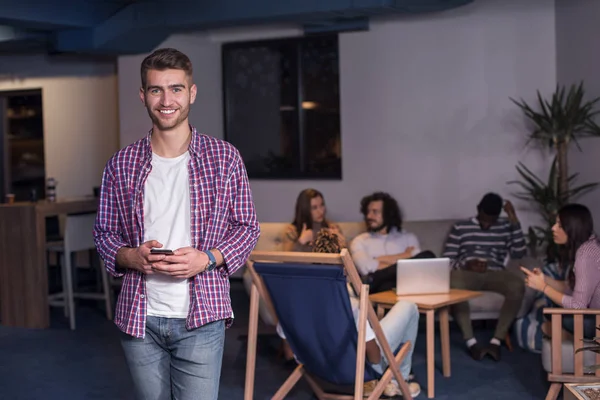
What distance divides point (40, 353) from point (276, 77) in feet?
13.4

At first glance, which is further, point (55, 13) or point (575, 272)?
point (55, 13)

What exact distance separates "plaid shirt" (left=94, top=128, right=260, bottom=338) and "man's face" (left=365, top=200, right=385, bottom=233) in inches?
159

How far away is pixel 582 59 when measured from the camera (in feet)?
23.2

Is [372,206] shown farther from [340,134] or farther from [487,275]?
[340,134]

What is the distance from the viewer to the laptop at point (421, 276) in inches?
206

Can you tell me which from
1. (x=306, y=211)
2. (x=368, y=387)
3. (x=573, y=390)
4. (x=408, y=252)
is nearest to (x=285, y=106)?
(x=306, y=211)

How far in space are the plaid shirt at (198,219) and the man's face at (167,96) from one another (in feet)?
0.33

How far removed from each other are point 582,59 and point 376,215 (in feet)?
7.55

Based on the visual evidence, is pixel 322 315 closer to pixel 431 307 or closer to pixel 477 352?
pixel 431 307

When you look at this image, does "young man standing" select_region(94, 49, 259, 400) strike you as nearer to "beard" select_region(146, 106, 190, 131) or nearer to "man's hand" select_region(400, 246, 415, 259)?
"beard" select_region(146, 106, 190, 131)

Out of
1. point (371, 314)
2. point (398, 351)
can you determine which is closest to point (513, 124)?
point (398, 351)

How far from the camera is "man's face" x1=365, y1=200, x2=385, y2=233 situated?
642 cm

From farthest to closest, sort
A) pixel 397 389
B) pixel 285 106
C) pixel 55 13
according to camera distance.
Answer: pixel 285 106
pixel 55 13
pixel 397 389

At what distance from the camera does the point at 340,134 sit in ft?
28.8
